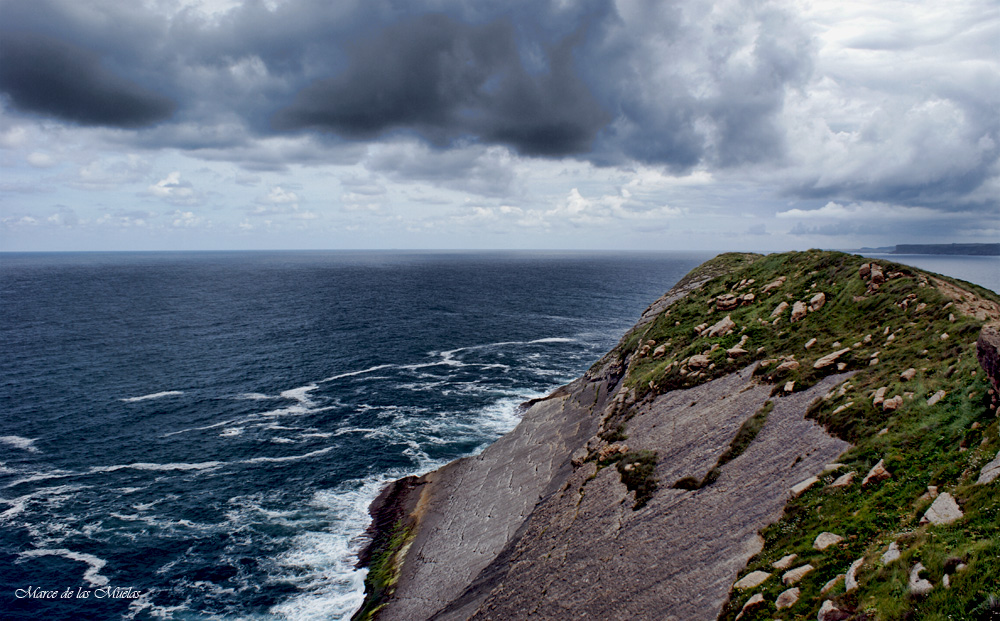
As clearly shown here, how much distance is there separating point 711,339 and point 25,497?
6997cm

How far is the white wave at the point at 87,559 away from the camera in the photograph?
3728 cm

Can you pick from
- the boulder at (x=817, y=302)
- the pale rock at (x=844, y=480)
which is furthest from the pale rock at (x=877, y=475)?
the boulder at (x=817, y=302)

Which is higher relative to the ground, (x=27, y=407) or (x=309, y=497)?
(x=27, y=407)

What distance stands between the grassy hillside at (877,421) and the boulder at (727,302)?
212cm

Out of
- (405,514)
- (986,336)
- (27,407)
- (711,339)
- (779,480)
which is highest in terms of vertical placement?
(986,336)

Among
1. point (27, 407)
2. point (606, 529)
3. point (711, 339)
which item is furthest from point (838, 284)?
point (27, 407)

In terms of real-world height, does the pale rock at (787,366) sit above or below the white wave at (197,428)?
above

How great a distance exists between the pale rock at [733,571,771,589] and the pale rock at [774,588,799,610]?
1.96 m

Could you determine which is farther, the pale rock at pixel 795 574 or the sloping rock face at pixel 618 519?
the sloping rock face at pixel 618 519

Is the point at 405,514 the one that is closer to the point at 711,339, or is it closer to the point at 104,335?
the point at 711,339

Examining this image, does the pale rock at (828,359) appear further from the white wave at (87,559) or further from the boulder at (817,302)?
the white wave at (87,559)

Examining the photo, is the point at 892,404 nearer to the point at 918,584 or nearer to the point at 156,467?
the point at 918,584

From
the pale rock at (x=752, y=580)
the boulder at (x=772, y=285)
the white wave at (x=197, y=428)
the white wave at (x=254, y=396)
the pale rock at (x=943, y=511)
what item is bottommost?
the white wave at (x=197, y=428)

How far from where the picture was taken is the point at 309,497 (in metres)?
48.4
